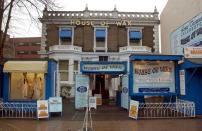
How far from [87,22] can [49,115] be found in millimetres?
21371

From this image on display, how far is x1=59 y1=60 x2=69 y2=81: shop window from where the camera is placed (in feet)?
119

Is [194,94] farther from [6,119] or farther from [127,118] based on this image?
[6,119]

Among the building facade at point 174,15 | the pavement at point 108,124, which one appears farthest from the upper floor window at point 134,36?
the pavement at point 108,124

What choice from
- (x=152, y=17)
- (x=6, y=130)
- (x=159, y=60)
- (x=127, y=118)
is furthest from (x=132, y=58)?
(x=152, y=17)

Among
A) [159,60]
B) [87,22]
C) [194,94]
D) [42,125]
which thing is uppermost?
[87,22]

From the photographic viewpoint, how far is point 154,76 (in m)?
20.5

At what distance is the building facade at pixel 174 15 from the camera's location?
26728mm

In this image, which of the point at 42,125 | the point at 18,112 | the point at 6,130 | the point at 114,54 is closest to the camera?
the point at 6,130

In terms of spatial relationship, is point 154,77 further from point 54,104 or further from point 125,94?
point 54,104

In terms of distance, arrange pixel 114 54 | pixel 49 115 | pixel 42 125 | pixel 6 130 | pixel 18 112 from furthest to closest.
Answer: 1. pixel 114 54
2. pixel 18 112
3. pixel 49 115
4. pixel 42 125
5. pixel 6 130

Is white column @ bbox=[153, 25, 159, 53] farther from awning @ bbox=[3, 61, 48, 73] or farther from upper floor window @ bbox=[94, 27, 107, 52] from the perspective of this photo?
awning @ bbox=[3, 61, 48, 73]

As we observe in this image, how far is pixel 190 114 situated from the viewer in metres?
18.1

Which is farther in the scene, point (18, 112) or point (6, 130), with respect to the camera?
point (18, 112)

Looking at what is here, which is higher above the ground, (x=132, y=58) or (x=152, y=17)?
(x=152, y=17)
